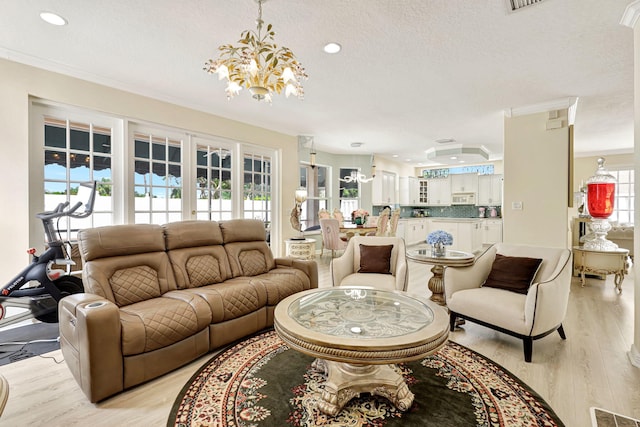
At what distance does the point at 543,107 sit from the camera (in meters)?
4.20

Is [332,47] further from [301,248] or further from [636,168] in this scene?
[301,248]

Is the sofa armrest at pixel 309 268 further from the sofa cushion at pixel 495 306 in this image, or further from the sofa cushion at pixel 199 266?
the sofa cushion at pixel 495 306

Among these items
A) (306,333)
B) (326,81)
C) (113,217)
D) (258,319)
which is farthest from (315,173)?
(306,333)

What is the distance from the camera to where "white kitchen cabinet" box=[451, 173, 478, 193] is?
28.6 feet

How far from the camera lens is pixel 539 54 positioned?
285cm

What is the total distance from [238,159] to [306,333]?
390 cm

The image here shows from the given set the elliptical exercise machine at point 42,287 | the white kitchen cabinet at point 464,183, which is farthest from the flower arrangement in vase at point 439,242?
the white kitchen cabinet at point 464,183

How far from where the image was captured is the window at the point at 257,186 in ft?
17.0

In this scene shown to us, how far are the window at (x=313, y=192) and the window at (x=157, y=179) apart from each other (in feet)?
11.7

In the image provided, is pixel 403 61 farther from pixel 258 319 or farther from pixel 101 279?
pixel 101 279

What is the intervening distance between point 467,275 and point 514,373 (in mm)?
956

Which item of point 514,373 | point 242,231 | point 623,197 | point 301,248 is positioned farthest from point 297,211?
point 623,197

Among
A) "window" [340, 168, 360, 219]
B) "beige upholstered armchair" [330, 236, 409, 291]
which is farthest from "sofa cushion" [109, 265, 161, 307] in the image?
"window" [340, 168, 360, 219]

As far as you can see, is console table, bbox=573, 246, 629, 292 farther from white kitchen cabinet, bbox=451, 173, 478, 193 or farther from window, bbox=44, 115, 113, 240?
window, bbox=44, 115, 113, 240
